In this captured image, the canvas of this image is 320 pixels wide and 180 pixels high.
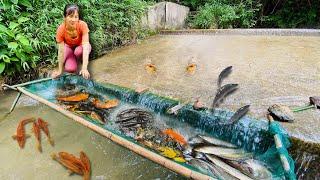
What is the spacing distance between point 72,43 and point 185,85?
215 centimetres

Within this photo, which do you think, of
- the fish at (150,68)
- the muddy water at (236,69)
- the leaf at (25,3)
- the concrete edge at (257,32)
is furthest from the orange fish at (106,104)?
the concrete edge at (257,32)

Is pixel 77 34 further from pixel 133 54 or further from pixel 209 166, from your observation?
pixel 209 166

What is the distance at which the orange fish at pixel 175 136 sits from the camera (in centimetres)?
359

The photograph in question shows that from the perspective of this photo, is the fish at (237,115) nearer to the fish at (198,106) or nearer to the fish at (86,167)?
the fish at (198,106)

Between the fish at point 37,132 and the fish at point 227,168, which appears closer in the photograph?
the fish at point 227,168

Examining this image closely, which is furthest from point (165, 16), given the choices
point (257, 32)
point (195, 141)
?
point (195, 141)

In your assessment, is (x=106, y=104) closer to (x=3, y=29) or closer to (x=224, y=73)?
(x=224, y=73)

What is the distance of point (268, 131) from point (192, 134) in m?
0.99

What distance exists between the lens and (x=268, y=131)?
3.24m

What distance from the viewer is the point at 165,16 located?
9.90 metres

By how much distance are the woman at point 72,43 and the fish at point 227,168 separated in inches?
105

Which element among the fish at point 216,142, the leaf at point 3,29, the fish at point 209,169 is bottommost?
the fish at point 216,142

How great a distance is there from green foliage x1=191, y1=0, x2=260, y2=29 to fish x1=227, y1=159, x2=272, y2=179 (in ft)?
26.8

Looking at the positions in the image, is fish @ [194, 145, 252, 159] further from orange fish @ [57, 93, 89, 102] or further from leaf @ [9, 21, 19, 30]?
leaf @ [9, 21, 19, 30]
